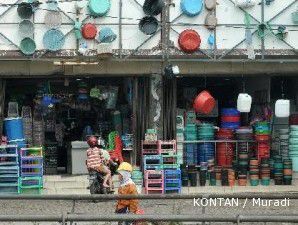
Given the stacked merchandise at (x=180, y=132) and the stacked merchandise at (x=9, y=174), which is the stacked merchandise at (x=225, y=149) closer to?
the stacked merchandise at (x=180, y=132)

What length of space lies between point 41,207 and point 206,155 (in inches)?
239

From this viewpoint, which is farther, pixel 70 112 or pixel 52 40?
pixel 70 112

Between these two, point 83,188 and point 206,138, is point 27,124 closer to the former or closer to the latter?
point 83,188

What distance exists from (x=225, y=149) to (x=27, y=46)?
6.21 metres

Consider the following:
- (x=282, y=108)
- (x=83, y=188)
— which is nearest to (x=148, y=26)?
(x=282, y=108)

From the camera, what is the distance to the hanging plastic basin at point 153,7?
60.5 ft

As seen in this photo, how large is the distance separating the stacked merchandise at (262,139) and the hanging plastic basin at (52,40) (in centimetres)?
602

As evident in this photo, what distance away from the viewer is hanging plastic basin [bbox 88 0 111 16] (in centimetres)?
1869

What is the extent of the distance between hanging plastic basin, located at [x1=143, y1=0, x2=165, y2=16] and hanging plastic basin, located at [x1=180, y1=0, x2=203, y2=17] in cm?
74

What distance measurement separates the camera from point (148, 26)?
18953mm

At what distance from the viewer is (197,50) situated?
62.7ft

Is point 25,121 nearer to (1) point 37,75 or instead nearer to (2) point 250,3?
(1) point 37,75

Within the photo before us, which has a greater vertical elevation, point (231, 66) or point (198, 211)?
point (231, 66)

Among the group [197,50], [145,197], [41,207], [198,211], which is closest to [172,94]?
[197,50]
